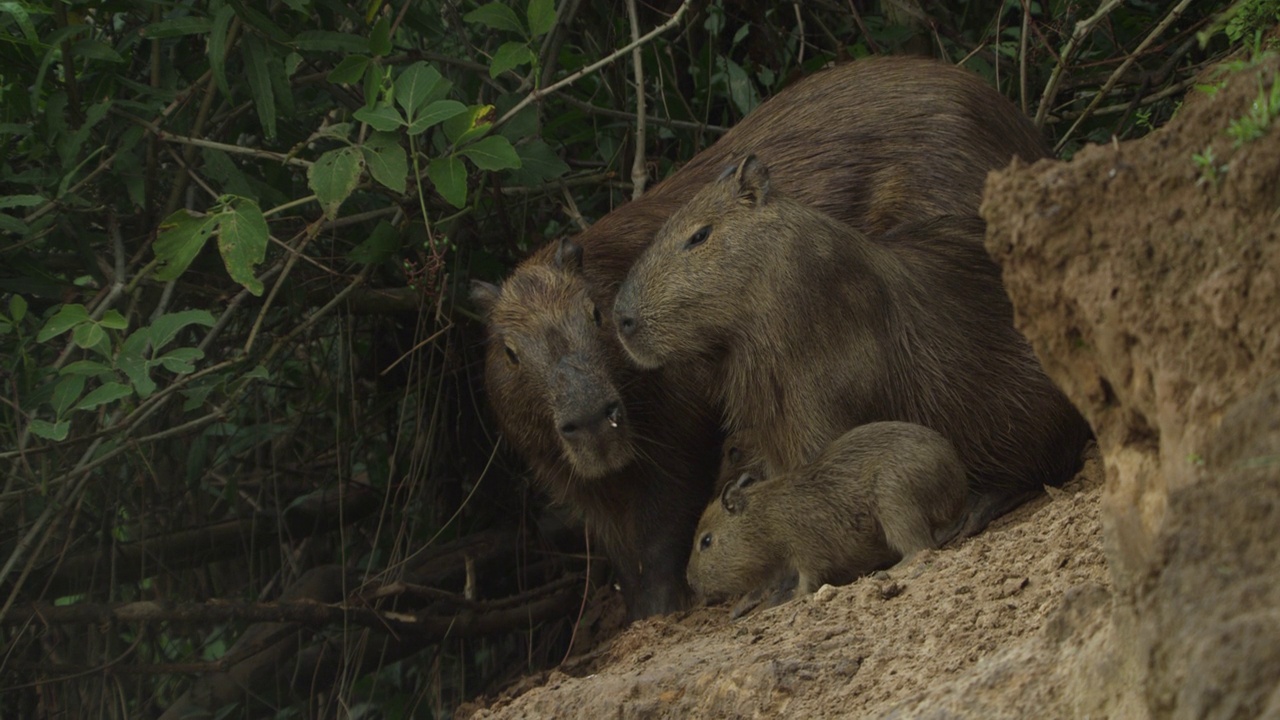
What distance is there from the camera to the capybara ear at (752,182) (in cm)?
415

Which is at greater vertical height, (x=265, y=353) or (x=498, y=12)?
(x=498, y=12)

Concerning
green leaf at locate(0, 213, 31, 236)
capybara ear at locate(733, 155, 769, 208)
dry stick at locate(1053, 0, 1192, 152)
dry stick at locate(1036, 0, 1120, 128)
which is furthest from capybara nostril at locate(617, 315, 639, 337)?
dry stick at locate(1053, 0, 1192, 152)

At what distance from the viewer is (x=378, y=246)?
485 cm

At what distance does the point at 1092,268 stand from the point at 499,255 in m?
4.15

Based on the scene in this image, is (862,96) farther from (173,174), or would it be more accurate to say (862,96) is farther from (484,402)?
(173,174)

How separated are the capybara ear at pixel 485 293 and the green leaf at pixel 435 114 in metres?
0.96

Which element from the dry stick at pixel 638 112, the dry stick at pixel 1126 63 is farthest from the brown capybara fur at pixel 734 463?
the dry stick at pixel 1126 63

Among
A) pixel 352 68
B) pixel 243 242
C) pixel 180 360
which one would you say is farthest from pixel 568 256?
pixel 180 360

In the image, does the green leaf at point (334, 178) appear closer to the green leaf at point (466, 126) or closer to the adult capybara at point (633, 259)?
the green leaf at point (466, 126)

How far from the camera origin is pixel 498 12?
4426 mm

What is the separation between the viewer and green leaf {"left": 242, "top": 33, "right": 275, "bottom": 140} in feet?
13.6

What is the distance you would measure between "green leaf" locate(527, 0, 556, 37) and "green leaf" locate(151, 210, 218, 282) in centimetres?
115

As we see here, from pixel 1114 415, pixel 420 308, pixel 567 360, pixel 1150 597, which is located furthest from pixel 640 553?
pixel 1150 597

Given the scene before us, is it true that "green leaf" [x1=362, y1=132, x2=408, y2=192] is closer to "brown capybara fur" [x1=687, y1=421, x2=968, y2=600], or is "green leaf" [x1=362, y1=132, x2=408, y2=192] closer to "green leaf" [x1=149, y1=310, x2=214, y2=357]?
"green leaf" [x1=149, y1=310, x2=214, y2=357]
